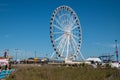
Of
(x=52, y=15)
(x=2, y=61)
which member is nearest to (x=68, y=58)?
(x=52, y=15)

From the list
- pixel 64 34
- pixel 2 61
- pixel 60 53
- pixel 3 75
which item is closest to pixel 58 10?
pixel 64 34

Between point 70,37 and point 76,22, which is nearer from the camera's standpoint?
point 70,37

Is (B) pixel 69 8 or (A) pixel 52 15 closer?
(A) pixel 52 15

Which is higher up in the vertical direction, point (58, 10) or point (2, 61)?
point (58, 10)

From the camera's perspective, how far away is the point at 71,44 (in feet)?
195

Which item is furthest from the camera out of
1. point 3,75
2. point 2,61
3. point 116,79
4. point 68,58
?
point 68,58

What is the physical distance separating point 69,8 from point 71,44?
373 inches

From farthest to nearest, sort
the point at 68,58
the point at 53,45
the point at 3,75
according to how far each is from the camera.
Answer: the point at 68,58 → the point at 53,45 → the point at 3,75

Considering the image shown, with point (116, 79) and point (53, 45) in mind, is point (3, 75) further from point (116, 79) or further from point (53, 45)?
point (53, 45)

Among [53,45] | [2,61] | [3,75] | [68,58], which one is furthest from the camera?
[68,58]

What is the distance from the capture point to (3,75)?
2122 cm

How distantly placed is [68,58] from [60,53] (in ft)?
12.6

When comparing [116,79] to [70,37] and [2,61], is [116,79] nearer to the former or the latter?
[2,61]

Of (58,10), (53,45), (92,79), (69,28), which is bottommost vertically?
(92,79)
